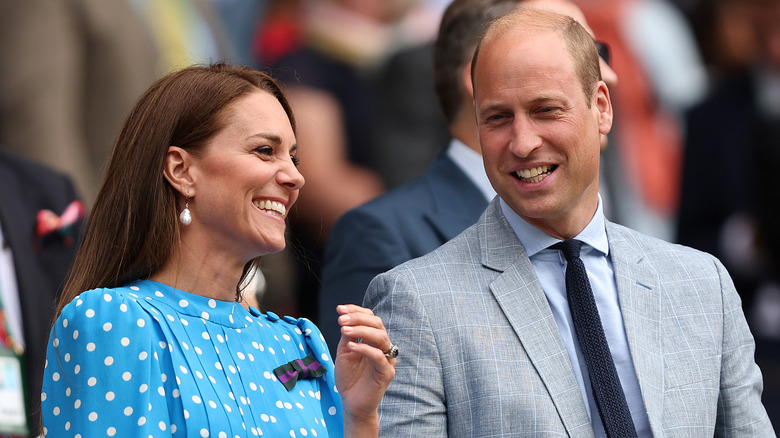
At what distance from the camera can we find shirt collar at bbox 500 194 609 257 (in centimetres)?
319

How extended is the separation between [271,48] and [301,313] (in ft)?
4.85

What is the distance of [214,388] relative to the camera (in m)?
2.79

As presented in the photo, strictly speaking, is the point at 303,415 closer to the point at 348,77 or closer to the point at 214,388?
the point at 214,388

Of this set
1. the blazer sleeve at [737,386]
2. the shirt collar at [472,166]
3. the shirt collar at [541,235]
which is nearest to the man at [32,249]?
the shirt collar at [472,166]

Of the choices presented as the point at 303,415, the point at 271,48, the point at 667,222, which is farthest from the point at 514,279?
the point at 667,222

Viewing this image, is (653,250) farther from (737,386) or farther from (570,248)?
(737,386)

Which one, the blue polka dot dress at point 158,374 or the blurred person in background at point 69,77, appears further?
the blurred person in background at point 69,77

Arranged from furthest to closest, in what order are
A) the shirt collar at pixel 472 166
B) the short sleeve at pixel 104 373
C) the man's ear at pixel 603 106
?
the shirt collar at pixel 472 166 → the man's ear at pixel 603 106 → the short sleeve at pixel 104 373

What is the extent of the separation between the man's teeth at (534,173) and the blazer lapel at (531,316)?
0.54ft

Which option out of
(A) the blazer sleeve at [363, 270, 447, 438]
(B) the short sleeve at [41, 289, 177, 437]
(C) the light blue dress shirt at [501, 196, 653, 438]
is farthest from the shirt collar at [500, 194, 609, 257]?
(B) the short sleeve at [41, 289, 177, 437]

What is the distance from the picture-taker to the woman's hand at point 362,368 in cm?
269

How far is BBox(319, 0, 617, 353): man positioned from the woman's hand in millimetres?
891

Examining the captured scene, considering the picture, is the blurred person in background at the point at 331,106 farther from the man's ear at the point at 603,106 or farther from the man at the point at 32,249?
the man's ear at the point at 603,106

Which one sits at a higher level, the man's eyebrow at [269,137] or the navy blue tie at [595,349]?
the man's eyebrow at [269,137]
